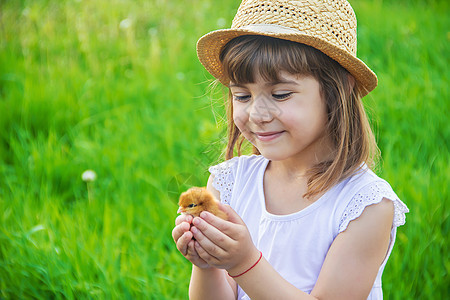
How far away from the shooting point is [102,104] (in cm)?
411

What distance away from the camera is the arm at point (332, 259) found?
→ 4.90 feet

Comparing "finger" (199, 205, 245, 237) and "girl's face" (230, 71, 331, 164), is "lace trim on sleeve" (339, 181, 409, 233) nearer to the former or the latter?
"girl's face" (230, 71, 331, 164)

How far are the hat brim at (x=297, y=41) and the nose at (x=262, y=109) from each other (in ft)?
0.67

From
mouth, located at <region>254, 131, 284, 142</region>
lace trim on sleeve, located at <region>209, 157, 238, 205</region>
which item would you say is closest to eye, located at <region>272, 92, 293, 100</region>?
mouth, located at <region>254, 131, 284, 142</region>

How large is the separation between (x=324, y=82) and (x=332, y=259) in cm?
59

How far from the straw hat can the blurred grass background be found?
638 mm

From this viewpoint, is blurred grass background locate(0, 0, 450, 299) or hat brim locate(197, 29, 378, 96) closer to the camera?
hat brim locate(197, 29, 378, 96)

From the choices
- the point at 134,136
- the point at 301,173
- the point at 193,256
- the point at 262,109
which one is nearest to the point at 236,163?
the point at 301,173

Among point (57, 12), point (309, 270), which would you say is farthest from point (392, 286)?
point (57, 12)

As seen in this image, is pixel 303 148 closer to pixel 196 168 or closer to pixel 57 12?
pixel 196 168

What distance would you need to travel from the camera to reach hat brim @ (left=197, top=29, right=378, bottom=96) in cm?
158

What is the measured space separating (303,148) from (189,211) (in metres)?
0.50

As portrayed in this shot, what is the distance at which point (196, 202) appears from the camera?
143cm

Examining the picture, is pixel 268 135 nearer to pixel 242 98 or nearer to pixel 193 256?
pixel 242 98
